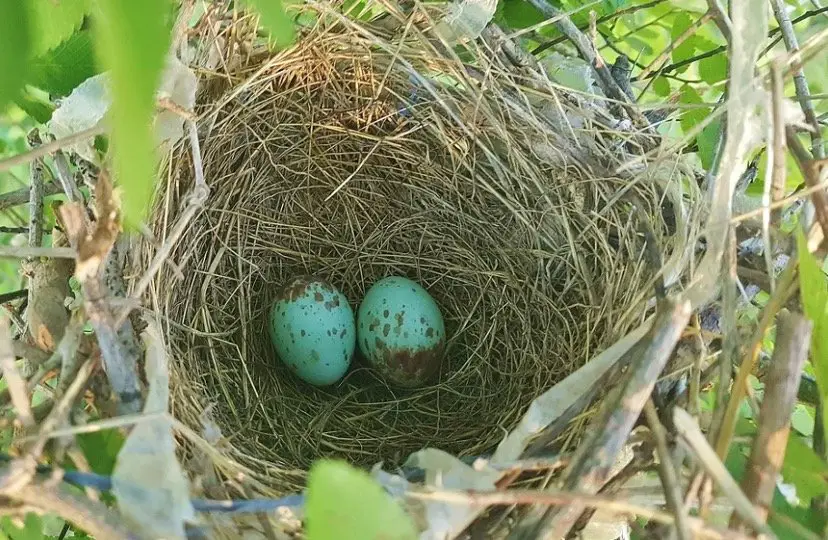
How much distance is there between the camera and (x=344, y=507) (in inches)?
12.3

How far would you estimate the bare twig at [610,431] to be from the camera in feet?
1.61

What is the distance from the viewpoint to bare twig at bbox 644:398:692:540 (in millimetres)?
438

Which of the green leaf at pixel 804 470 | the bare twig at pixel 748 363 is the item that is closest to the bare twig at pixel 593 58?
the bare twig at pixel 748 363

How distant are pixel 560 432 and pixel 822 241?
307 mm

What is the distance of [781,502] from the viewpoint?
1.69 ft

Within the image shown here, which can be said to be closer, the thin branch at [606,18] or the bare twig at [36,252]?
the bare twig at [36,252]

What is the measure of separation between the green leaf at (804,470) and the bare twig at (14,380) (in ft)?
1.84

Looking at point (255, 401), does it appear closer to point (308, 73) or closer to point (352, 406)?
point (352, 406)

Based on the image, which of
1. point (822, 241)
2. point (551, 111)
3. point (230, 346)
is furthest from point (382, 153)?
point (822, 241)

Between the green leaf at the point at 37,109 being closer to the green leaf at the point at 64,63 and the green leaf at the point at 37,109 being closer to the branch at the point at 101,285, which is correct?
the green leaf at the point at 64,63

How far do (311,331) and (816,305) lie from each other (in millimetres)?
776

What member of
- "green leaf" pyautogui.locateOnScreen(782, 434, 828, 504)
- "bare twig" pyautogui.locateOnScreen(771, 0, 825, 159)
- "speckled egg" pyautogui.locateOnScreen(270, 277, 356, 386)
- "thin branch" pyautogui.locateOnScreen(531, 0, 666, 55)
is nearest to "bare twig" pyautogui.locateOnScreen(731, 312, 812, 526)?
"green leaf" pyautogui.locateOnScreen(782, 434, 828, 504)

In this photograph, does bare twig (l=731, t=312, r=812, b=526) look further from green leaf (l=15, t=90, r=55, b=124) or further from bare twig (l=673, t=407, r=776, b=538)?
green leaf (l=15, t=90, r=55, b=124)

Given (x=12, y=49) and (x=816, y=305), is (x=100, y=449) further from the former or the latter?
(x=816, y=305)
